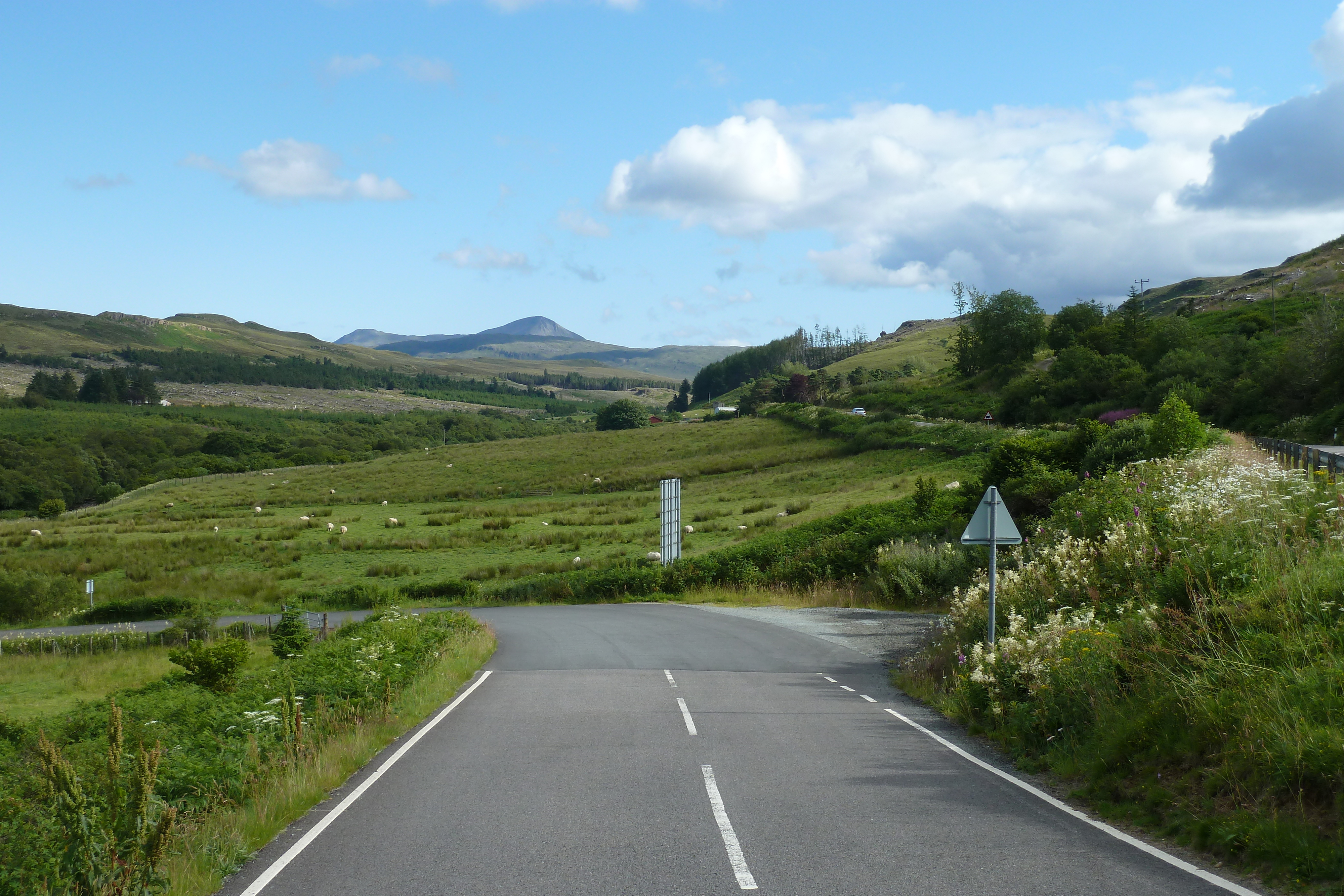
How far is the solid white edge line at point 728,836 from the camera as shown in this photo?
6062 millimetres

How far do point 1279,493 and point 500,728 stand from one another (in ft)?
35.2

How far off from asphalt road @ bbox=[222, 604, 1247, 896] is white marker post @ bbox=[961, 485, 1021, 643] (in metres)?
2.33

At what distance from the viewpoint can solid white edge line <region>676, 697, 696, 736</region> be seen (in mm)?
11617

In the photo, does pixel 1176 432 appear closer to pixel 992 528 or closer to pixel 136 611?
pixel 992 528

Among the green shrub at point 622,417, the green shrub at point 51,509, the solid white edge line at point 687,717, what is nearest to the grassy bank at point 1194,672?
the solid white edge line at point 687,717

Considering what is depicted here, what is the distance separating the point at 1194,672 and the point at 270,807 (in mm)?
8336

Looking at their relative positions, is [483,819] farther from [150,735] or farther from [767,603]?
[767,603]

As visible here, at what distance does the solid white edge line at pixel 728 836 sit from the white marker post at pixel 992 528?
19.5 ft

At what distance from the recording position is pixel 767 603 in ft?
117

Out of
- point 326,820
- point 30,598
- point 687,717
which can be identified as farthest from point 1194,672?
point 30,598

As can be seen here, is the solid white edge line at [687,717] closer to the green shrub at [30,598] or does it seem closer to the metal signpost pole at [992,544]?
the metal signpost pole at [992,544]

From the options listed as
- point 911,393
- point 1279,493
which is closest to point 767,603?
point 1279,493

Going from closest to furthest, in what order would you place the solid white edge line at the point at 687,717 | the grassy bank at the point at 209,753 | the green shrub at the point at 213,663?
the grassy bank at the point at 209,753 → the solid white edge line at the point at 687,717 → the green shrub at the point at 213,663

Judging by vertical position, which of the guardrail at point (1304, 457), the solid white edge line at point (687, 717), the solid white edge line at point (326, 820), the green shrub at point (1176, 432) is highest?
the green shrub at point (1176, 432)
